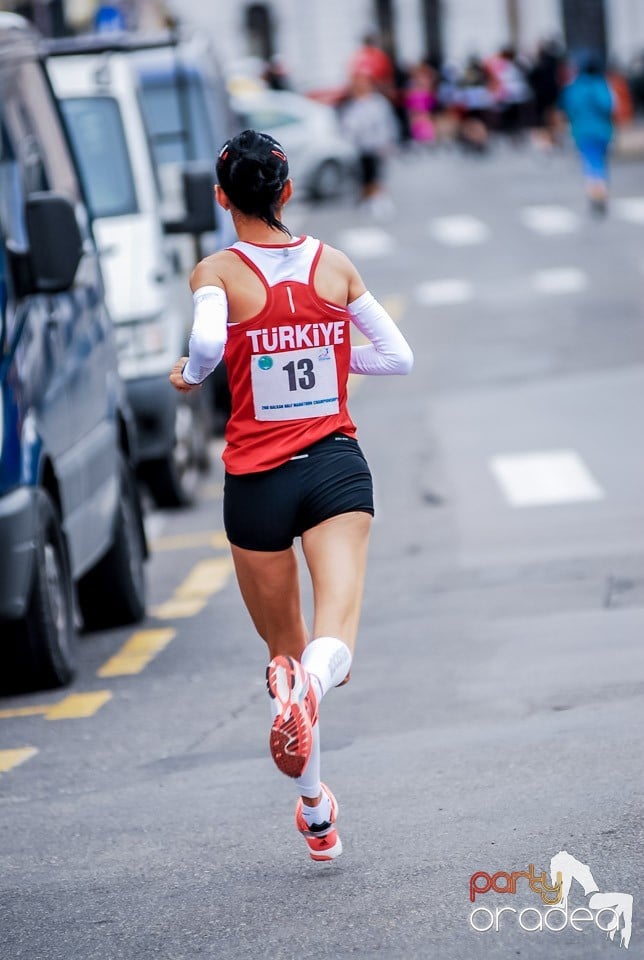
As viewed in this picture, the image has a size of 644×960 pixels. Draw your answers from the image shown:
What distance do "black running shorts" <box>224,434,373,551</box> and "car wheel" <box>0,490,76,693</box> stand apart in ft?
8.62

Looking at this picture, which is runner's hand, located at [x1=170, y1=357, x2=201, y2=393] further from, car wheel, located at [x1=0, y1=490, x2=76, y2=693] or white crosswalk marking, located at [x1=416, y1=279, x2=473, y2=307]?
white crosswalk marking, located at [x1=416, y1=279, x2=473, y2=307]

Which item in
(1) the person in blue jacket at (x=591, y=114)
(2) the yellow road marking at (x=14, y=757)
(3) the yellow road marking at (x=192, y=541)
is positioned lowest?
(1) the person in blue jacket at (x=591, y=114)

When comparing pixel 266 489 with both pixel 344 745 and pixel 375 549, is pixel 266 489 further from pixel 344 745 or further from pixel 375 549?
pixel 375 549

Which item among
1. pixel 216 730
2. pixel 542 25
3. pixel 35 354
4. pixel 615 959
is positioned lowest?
pixel 542 25

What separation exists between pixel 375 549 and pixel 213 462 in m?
4.62

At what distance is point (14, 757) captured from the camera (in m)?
7.21

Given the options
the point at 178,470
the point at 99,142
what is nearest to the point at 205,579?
the point at 178,470

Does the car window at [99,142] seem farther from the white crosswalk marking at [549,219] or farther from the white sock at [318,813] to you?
the white crosswalk marking at [549,219]

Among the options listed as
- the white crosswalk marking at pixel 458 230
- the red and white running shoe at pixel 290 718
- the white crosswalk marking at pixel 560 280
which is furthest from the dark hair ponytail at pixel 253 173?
the white crosswalk marking at pixel 458 230

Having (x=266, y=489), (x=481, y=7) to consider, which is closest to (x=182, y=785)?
(x=266, y=489)

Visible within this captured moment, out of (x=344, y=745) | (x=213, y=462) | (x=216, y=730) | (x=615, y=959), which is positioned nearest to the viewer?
(x=615, y=959)

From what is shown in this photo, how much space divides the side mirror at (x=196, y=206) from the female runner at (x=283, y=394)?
26.5 feet

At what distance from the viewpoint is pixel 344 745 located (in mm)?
6824

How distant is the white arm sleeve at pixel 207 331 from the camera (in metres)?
5.24
